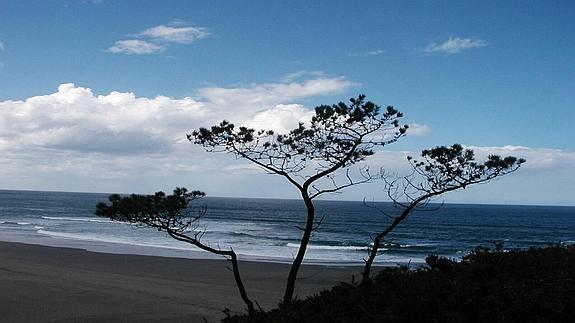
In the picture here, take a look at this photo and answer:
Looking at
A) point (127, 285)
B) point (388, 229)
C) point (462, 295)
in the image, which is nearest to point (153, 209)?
point (388, 229)

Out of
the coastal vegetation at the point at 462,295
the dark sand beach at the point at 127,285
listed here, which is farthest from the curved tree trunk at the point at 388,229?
the dark sand beach at the point at 127,285

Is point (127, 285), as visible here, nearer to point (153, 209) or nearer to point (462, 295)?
point (153, 209)

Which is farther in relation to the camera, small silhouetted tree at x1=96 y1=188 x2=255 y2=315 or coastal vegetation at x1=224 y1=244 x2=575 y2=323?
small silhouetted tree at x1=96 y1=188 x2=255 y2=315

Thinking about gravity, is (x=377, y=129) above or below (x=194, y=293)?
above

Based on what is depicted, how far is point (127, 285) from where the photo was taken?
19.9 metres

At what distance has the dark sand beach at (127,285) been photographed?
1465 cm

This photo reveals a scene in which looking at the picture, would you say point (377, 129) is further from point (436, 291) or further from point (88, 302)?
point (88, 302)

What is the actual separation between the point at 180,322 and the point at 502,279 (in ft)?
31.4

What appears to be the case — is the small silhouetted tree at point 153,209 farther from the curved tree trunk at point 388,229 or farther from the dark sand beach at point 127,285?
the dark sand beach at point 127,285

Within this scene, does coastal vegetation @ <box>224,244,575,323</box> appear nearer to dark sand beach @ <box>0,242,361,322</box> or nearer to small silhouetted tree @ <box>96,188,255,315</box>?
small silhouetted tree @ <box>96,188,255,315</box>

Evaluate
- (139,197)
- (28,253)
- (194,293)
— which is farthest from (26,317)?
(28,253)

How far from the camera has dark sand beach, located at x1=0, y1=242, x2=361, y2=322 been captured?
14.6 m

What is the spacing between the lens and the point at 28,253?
29.1 meters

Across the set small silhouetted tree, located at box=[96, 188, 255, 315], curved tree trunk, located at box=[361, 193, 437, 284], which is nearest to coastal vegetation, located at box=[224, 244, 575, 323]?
curved tree trunk, located at box=[361, 193, 437, 284]
